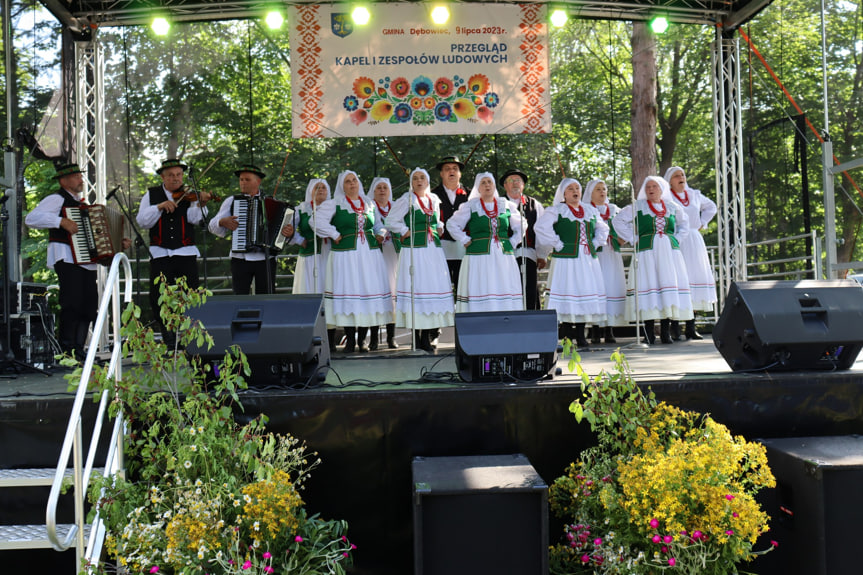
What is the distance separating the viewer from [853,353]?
3.88 meters

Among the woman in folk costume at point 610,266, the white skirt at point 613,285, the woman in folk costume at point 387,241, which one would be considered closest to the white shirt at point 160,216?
the woman in folk costume at point 387,241

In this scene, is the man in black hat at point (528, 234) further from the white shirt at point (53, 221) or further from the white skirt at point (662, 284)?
the white shirt at point (53, 221)

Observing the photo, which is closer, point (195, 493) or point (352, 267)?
point (195, 493)

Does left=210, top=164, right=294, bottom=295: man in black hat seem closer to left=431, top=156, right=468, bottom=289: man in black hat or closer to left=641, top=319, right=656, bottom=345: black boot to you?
left=431, top=156, right=468, bottom=289: man in black hat

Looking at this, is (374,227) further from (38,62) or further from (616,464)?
(38,62)

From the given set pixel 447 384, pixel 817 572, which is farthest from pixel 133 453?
pixel 817 572

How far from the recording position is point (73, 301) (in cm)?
569

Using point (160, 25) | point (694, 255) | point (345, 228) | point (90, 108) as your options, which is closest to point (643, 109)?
point (694, 255)

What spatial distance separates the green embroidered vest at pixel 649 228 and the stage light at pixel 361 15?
291 centimetres

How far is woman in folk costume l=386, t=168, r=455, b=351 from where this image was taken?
6.33 meters

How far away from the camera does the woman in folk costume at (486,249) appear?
6367 mm

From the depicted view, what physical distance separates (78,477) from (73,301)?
3.27m

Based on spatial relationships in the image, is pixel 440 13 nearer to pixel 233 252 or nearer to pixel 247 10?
pixel 247 10

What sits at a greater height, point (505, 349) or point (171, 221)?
point (171, 221)
